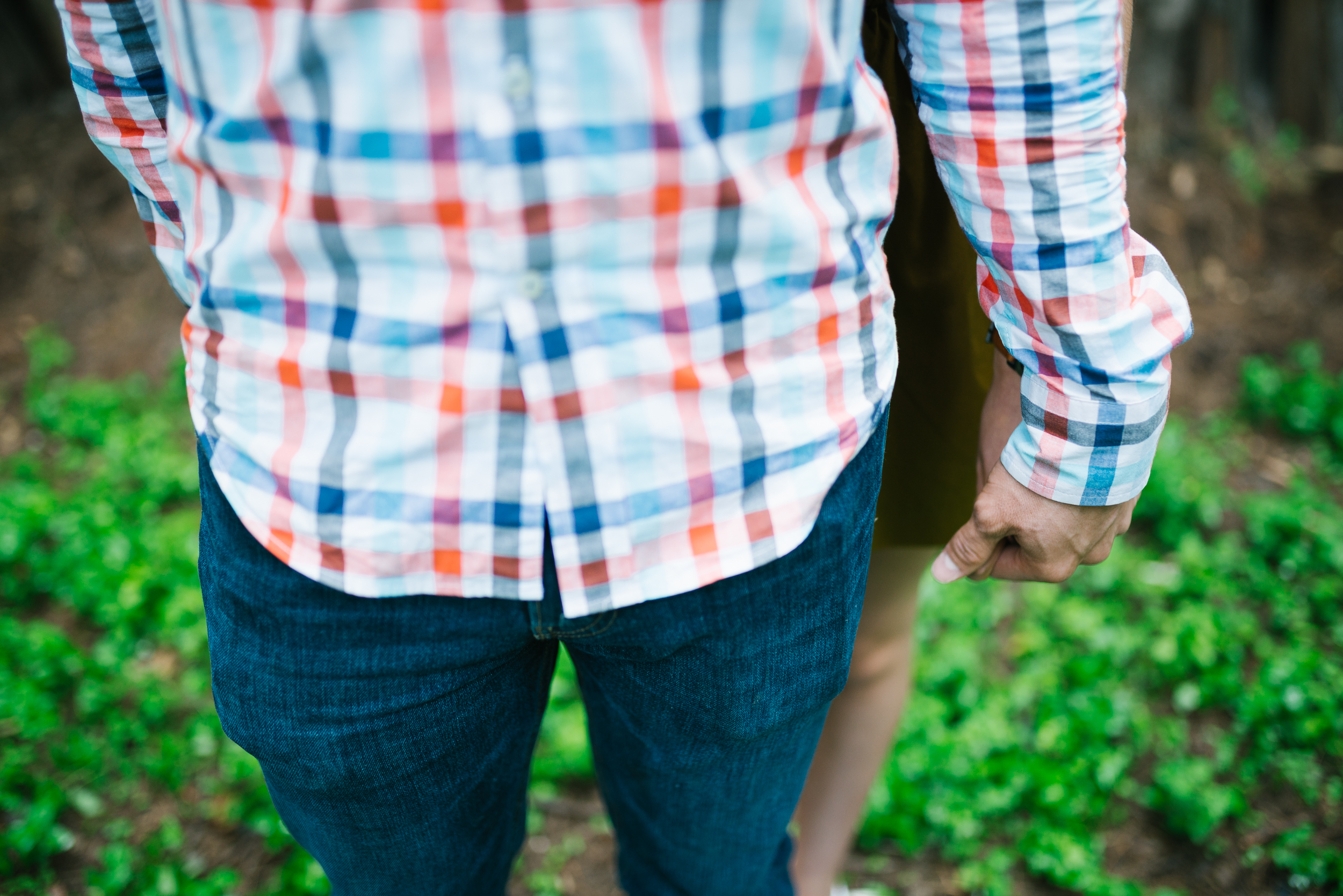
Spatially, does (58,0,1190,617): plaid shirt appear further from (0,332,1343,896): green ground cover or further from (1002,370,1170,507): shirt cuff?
(0,332,1343,896): green ground cover

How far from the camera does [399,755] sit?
3.02 ft

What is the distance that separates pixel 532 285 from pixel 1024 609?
2.37m

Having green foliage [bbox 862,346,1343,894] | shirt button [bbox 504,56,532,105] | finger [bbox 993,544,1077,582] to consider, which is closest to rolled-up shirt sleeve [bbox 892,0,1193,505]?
finger [bbox 993,544,1077,582]

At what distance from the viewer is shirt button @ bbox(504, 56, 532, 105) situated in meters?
0.69

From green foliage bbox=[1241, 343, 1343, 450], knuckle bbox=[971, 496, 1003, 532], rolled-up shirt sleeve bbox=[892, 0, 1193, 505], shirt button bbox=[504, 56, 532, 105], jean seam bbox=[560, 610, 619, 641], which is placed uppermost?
shirt button bbox=[504, 56, 532, 105]

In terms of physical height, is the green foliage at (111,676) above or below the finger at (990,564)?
below

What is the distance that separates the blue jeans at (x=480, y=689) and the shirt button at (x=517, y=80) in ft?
1.32

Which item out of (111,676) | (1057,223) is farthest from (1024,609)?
(111,676)

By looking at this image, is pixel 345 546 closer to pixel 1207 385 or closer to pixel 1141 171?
pixel 1207 385

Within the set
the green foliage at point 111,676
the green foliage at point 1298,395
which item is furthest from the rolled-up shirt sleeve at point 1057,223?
the green foliage at point 1298,395

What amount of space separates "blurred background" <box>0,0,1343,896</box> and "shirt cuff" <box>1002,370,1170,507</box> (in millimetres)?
1372

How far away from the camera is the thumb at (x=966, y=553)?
111 cm

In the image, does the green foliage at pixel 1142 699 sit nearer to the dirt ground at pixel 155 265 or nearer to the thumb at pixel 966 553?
the dirt ground at pixel 155 265

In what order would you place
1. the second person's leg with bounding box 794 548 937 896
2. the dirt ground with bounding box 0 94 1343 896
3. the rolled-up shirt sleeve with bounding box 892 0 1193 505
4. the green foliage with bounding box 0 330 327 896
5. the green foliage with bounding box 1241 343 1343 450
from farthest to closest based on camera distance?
the dirt ground with bounding box 0 94 1343 896, the green foliage with bounding box 1241 343 1343 450, the green foliage with bounding box 0 330 327 896, the second person's leg with bounding box 794 548 937 896, the rolled-up shirt sleeve with bounding box 892 0 1193 505
